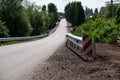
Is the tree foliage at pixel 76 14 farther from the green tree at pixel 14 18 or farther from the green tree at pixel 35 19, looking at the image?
the green tree at pixel 14 18

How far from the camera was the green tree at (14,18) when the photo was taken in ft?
252

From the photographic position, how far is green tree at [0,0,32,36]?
76.7 m

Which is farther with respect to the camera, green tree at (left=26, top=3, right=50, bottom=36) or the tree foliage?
the tree foliage

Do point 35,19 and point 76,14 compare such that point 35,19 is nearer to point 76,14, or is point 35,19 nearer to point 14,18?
point 14,18

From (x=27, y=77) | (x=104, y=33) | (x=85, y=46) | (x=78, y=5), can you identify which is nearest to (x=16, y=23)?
(x=104, y=33)

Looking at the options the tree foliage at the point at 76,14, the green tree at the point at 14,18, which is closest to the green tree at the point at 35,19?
the green tree at the point at 14,18

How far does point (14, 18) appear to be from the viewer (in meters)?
77.6

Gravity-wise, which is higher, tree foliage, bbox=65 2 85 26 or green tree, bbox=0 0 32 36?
green tree, bbox=0 0 32 36

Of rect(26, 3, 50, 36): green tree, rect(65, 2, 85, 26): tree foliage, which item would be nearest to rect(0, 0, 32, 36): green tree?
rect(26, 3, 50, 36): green tree

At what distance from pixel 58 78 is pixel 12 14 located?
6883cm

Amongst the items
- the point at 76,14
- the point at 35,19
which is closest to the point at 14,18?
the point at 35,19

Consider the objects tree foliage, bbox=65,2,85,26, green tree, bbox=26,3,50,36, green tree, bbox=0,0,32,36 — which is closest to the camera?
green tree, bbox=0,0,32,36

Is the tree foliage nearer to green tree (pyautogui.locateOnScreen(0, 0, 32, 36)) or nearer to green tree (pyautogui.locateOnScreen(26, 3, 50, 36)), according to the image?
green tree (pyautogui.locateOnScreen(26, 3, 50, 36))

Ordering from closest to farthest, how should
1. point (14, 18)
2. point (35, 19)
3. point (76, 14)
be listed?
point (14, 18)
point (35, 19)
point (76, 14)
